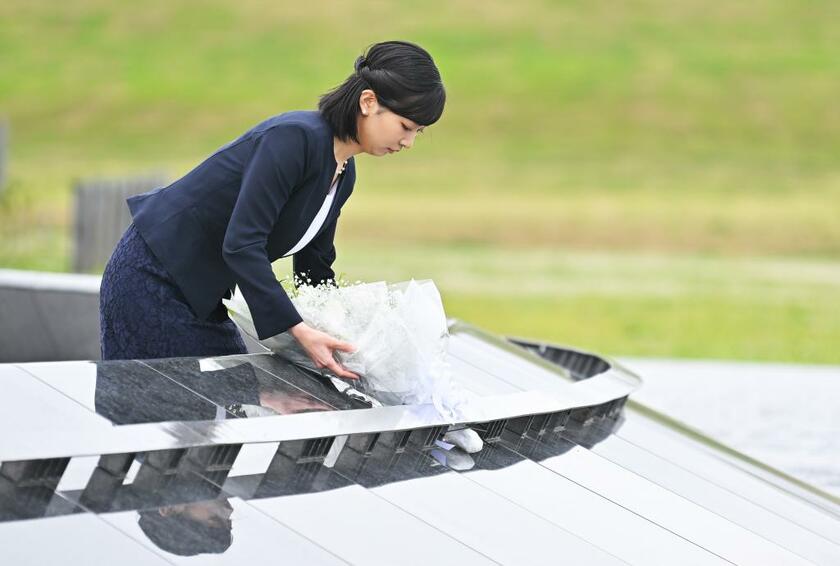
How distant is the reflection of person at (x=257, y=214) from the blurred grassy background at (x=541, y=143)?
9.60 m

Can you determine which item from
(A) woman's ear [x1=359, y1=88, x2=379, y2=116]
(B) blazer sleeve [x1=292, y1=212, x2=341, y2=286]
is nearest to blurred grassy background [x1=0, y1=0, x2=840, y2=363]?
(B) blazer sleeve [x1=292, y1=212, x2=341, y2=286]

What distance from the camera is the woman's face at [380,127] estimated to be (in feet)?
11.4

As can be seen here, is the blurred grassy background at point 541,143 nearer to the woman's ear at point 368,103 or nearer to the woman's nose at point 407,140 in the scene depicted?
the woman's nose at point 407,140

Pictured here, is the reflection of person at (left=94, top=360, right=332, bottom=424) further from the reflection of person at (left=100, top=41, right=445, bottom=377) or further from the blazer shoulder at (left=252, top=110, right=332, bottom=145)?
the blazer shoulder at (left=252, top=110, right=332, bottom=145)

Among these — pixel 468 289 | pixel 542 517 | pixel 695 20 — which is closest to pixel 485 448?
pixel 542 517

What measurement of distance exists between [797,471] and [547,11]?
41.8m

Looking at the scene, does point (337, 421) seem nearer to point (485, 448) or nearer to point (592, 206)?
point (485, 448)

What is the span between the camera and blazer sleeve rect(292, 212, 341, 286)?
393 cm

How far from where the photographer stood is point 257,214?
11.1ft

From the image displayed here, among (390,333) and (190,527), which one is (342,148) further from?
(190,527)

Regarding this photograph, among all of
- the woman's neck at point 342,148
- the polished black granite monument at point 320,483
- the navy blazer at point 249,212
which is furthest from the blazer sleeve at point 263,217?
the polished black granite monument at point 320,483

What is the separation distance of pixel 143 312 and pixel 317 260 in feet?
1.86

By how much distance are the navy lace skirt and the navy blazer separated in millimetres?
42

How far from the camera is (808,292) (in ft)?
61.1
